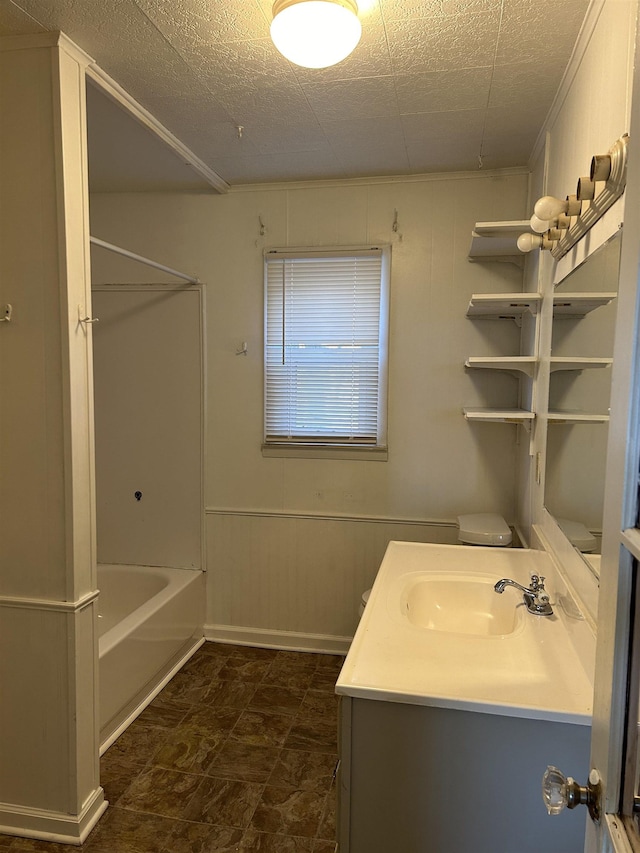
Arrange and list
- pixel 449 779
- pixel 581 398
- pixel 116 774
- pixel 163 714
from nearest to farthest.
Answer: pixel 449 779 → pixel 581 398 → pixel 116 774 → pixel 163 714

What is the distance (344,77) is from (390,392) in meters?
1.50

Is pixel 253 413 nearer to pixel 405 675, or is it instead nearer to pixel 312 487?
Result: pixel 312 487

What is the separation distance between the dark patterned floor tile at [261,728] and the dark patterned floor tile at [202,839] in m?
0.47

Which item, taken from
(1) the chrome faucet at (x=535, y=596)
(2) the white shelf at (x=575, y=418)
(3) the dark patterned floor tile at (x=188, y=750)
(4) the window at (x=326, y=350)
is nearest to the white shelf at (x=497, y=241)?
(4) the window at (x=326, y=350)

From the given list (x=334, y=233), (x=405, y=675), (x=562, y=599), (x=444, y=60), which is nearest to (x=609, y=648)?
(x=405, y=675)

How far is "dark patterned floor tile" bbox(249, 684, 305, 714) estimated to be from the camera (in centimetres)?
265

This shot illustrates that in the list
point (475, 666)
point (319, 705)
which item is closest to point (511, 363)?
point (475, 666)

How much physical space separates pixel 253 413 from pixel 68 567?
4.85 feet

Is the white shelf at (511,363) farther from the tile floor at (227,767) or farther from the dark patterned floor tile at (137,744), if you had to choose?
the dark patterned floor tile at (137,744)

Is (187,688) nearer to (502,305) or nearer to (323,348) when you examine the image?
(323,348)

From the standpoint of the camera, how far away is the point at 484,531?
2570 millimetres

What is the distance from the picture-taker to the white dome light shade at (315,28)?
142 centimetres

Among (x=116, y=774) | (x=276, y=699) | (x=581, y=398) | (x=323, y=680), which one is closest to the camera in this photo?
(x=581, y=398)

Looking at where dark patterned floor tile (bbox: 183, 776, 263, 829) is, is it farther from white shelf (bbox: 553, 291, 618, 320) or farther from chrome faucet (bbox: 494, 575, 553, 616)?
white shelf (bbox: 553, 291, 618, 320)
